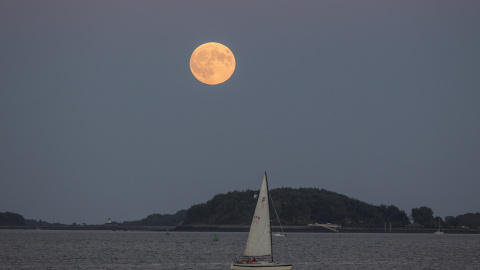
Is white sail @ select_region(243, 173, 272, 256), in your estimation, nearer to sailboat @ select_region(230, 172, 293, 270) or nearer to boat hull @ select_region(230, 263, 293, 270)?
sailboat @ select_region(230, 172, 293, 270)

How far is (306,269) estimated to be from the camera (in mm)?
99188

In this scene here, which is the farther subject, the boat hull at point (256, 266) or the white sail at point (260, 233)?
the white sail at point (260, 233)

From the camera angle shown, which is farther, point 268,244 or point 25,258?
point 25,258

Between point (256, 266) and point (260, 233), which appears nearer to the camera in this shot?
point (256, 266)

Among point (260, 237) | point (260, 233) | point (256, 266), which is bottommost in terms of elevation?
point (256, 266)

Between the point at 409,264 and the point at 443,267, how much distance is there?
275 inches

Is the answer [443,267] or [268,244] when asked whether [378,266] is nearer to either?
[443,267]

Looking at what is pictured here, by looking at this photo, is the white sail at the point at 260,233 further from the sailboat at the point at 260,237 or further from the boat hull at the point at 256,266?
the boat hull at the point at 256,266

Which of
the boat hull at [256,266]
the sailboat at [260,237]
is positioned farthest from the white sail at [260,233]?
the boat hull at [256,266]

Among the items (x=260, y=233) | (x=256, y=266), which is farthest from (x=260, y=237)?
(x=256, y=266)

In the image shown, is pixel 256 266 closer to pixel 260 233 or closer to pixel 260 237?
pixel 260 237

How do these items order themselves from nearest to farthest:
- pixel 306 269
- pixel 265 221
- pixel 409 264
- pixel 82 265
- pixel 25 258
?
pixel 265 221 < pixel 306 269 < pixel 82 265 < pixel 409 264 < pixel 25 258

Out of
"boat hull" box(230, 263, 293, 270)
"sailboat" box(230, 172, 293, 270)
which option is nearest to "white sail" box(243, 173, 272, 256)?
"sailboat" box(230, 172, 293, 270)

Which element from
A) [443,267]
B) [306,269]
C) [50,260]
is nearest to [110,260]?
[50,260]
